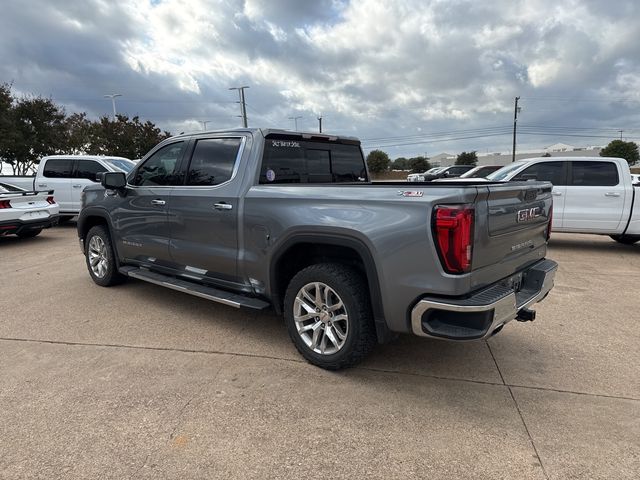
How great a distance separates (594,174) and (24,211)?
1126cm

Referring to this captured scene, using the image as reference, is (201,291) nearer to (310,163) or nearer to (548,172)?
(310,163)

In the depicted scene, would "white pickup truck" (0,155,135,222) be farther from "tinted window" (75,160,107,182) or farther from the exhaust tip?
the exhaust tip

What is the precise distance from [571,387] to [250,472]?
2.36 metres

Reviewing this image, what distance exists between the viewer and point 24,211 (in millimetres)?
9289

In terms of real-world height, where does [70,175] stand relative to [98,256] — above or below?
above

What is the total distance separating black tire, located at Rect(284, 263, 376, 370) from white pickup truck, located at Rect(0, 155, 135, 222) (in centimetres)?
1008

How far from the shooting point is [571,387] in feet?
10.7

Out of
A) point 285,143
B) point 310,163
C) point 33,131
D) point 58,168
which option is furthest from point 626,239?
point 33,131

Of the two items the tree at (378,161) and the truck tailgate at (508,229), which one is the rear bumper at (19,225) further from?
the tree at (378,161)

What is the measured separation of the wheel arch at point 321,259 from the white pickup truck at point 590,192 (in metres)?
6.06

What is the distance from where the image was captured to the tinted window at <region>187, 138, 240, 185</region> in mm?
4105

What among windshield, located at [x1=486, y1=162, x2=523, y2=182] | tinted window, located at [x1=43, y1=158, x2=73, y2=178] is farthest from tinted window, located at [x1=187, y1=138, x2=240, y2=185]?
tinted window, located at [x1=43, y1=158, x2=73, y2=178]

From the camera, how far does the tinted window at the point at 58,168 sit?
1204 cm

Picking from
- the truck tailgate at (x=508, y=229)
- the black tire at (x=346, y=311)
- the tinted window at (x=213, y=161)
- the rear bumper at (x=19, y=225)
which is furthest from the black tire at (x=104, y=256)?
the truck tailgate at (x=508, y=229)
